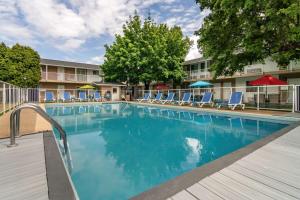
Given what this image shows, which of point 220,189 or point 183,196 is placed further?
point 220,189

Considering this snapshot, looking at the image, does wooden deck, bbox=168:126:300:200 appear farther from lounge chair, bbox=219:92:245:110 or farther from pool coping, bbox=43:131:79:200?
lounge chair, bbox=219:92:245:110

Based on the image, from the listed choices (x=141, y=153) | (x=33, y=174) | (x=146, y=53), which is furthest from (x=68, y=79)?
(x=33, y=174)

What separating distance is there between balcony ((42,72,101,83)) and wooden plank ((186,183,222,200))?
29.1m

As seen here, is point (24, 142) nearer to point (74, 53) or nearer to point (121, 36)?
point (121, 36)

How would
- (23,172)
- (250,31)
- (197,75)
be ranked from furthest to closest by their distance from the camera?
1. (197,75)
2. (250,31)
3. (23,172)

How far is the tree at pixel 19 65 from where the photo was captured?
21766 millimetres

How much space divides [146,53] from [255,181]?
22574 millimetres

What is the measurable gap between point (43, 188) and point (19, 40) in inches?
1073

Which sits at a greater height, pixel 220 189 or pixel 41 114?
pixel 41 114

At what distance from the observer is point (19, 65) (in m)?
22.5

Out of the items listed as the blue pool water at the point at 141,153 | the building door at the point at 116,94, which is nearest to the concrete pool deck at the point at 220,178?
the blue pool water at the point at 141,153

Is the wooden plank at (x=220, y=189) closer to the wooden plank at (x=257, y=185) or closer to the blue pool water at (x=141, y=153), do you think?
the wooden plank at (x=257, y=185)

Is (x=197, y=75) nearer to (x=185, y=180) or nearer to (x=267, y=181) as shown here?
(x=267, y=181)

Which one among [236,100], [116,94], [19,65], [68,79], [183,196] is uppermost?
[19,65]
